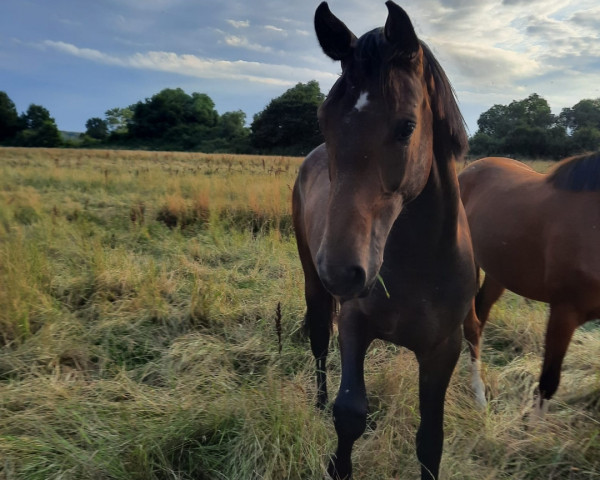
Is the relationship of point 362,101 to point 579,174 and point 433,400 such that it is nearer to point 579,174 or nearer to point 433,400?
point 433,400

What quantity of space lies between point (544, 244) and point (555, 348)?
2.63 feet

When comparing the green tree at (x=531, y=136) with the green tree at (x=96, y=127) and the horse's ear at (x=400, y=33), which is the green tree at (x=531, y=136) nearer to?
the horse's ear at (x=400, y=33)

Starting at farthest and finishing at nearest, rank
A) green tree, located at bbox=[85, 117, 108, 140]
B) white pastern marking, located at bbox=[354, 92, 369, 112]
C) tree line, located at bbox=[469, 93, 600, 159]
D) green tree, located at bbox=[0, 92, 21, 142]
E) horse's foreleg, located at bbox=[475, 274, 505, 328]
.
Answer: green tree, located at bbox=[85, 117, 108, 140] < green tree, located at bbox=[0, 92, 21, 142] < tree line, located at bbox=[469, 93, 600, 159] < horse's foreleg, located at bbox=[475, 274, 505, 328] < white pastern marking, located at bbox=[354, 92, 369, 112]

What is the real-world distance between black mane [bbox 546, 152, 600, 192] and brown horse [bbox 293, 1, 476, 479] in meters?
1.64

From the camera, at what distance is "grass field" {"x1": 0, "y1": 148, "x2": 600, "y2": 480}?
1.92 m

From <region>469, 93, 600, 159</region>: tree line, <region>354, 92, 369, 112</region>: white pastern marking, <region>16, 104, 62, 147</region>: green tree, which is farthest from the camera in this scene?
<region>16, 104, 62, 147</region>: green tree

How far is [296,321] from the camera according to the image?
366 cm


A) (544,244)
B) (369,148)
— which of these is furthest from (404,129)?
(544,244)

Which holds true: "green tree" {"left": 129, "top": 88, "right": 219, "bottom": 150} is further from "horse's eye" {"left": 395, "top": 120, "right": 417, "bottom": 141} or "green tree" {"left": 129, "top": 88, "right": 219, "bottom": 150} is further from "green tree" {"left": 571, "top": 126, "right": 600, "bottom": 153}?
"horse's eye" {"left": 395, "top": 120, "right": 417, "bottom": 141}

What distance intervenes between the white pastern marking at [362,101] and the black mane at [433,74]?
8 centimetres

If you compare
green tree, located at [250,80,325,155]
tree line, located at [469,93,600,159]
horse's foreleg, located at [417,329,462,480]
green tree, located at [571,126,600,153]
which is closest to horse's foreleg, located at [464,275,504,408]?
horse's foreleg, located at [417,329,462,480]

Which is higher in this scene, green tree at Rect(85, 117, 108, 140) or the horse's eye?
green tree at Rect(85, 117, 108, 140)

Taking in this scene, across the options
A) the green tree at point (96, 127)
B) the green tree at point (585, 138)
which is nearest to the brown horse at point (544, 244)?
the green tree at point (585, 138)

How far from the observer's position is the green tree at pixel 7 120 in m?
50.2
